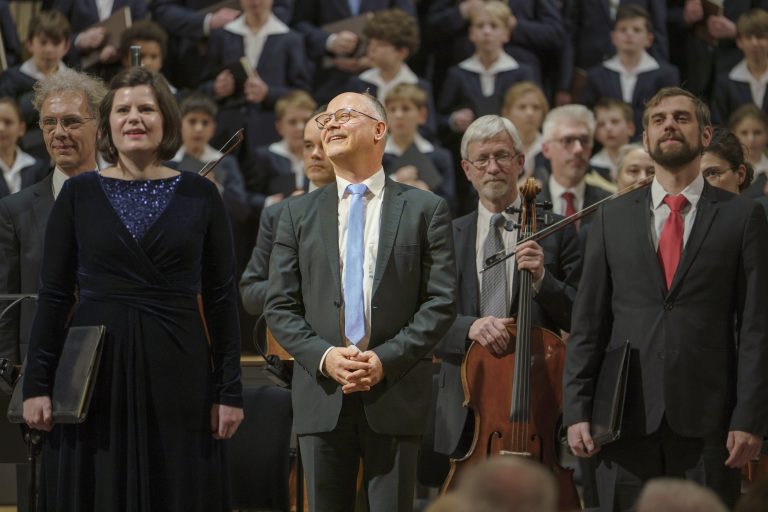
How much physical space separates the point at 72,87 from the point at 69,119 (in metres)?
0.14

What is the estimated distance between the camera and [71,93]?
4.62 metres

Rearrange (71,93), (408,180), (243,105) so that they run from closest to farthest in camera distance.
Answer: (71,93) → (408,180) → (243,105)

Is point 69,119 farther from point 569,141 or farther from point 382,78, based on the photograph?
point 382,78

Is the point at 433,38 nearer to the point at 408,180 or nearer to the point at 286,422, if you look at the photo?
the point at 408,180

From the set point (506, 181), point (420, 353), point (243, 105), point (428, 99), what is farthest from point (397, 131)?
point (420, 353)

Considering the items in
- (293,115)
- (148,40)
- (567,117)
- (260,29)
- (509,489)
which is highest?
(260,29)

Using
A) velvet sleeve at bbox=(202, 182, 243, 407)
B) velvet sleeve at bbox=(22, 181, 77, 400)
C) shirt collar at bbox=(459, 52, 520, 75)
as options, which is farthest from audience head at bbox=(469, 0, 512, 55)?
velvet sleeve at bbox=(22, 181, 77, 400)

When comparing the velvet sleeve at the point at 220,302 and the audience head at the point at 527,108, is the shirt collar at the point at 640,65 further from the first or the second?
the velvet sleeve at the point at 220,302

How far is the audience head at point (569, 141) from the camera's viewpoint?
6.36 m

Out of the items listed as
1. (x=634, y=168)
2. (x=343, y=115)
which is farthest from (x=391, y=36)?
(x=343, y=115)

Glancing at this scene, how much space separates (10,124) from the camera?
778 centimetres

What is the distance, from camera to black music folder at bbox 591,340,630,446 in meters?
3.82

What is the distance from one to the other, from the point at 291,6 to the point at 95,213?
16.2 feet

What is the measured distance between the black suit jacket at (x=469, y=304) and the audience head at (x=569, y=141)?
167cm
